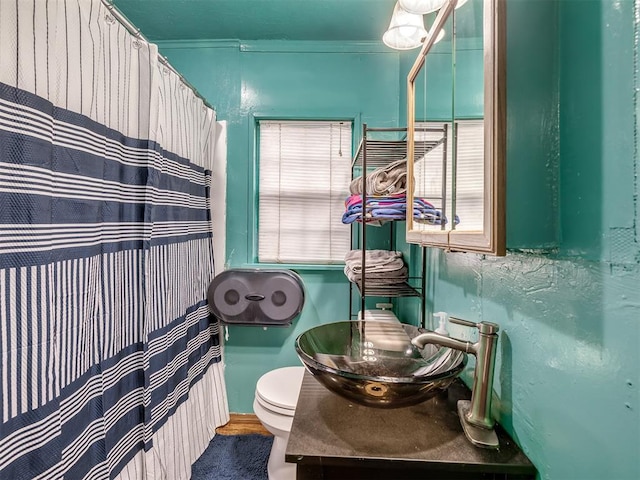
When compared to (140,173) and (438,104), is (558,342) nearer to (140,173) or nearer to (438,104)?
Result: (438,104)

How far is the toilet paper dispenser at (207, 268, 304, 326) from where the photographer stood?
5.65ft

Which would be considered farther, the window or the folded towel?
the window

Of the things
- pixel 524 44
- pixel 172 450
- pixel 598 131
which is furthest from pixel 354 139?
pixel 172 450

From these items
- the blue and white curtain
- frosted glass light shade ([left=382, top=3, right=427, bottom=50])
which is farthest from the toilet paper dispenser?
frosted glass light shade ([left=382, top=3, right=427, bottom=50])

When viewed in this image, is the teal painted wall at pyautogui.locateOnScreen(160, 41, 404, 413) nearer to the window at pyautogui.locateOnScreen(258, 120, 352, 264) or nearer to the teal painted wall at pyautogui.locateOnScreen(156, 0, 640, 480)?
the window at pyautogui.locateOnScreen(258, 120, 352, 264)

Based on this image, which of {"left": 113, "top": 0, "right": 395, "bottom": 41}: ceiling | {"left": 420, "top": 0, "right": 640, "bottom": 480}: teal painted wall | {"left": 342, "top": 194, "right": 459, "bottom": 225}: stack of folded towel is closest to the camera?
{"left": 420, "top": 0, "right": 640, "bottom": 480}: teal painted wall

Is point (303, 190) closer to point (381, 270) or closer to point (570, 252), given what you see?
point (381, 270)

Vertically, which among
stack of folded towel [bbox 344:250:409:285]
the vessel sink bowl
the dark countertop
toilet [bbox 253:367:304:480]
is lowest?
toilet [bbox 253:367:304:480]

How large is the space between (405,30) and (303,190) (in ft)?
3.25

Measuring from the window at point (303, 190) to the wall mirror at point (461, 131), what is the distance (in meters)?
0.79

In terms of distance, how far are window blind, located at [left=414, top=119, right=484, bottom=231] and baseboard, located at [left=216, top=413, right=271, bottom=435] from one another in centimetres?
166

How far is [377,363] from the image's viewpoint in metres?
0.93

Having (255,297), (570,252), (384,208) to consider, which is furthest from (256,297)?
(570,252)

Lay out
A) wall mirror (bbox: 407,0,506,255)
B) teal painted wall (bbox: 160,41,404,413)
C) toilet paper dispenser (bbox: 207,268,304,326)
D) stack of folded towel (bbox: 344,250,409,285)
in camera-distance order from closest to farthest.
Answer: wall mirror (bbox: 407,0,506,255) < stack of folded towel (bbox: 344,250,409,285) < toilet paper dispenser (bbox: 207,268,304,326) < teal painted wall (bbox: 160,41,404,413)
